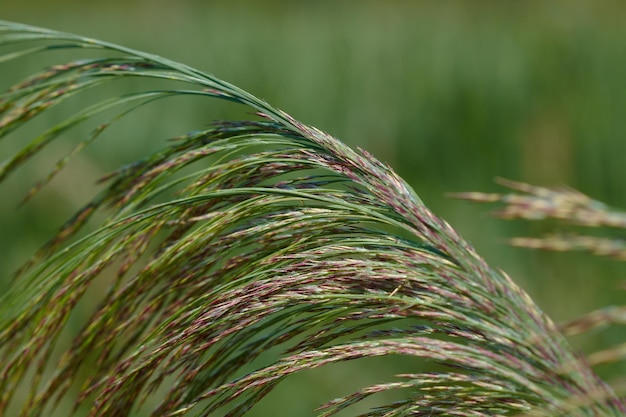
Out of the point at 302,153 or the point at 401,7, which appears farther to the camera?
the point at 401,7

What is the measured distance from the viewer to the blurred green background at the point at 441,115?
3.21 metres

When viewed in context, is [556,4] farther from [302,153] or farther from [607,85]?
[302,153]

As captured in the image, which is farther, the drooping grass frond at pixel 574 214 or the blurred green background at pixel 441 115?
the blurred green background at pixel 441 115

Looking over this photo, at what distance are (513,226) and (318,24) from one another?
4.00 feet

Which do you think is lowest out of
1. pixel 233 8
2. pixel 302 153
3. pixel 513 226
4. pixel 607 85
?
pixel 302 153

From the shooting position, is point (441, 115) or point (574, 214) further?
point (441, 115)

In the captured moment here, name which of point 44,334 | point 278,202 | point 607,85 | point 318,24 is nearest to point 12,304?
point 44,334

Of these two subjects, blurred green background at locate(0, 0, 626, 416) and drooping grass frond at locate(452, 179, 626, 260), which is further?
blurred green background at locate(0, 0, 626, 416)

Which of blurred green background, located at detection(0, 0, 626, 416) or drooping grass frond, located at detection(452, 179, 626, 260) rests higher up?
blurred green background, located at detection(0, 0, 626, 416)

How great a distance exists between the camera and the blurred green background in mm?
3205

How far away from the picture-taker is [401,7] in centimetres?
421

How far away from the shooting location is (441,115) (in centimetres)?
341

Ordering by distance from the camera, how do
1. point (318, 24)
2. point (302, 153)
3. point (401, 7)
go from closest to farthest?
1. point (302, 153)
2. point (318, 24)
3. point (401, 7)

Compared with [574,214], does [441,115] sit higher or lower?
higher
